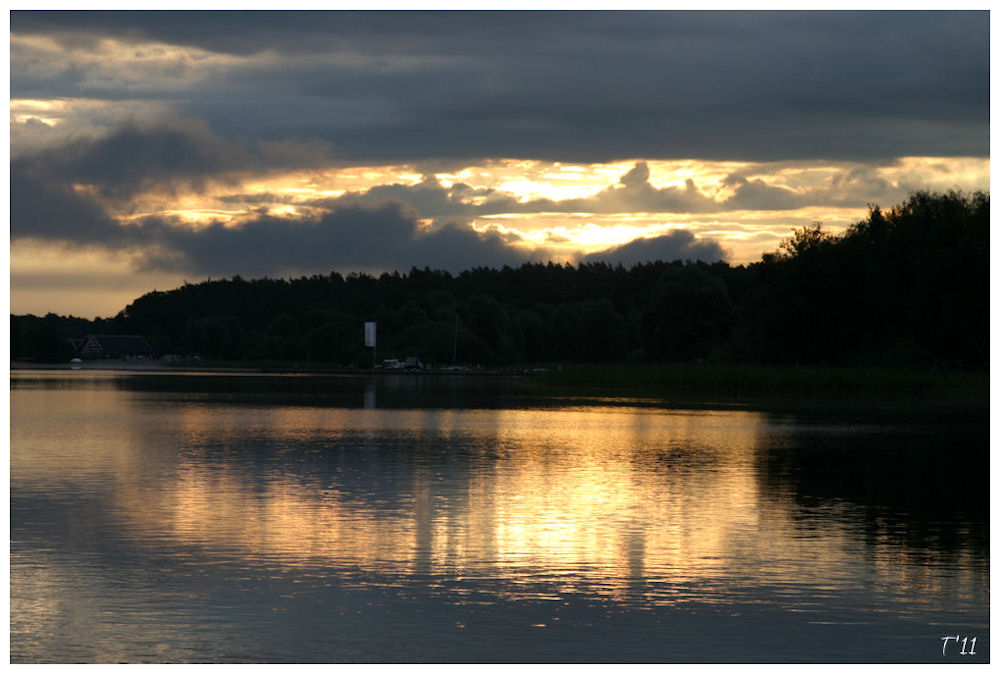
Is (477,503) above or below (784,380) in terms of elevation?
below

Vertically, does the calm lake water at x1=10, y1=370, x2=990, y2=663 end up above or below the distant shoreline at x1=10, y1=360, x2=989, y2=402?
below

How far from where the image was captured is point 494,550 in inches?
623

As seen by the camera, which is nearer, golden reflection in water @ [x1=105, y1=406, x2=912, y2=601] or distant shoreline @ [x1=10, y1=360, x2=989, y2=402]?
golden reflection in water @ [x1=105, y1=406, x2=912, y2=601]

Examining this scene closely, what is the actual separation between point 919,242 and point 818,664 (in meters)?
81.5

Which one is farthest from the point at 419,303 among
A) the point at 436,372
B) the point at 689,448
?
the point at 689,448

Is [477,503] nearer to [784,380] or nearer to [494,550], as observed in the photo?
[494,550]

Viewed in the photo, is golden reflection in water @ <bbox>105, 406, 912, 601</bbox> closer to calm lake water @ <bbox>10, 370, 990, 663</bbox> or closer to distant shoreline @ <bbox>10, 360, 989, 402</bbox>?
calm lake water @ <bbox>10, 370, 990, 663</bbox>

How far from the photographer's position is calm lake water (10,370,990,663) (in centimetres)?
1141

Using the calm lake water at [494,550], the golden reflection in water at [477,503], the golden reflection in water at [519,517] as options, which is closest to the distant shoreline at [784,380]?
the golden reflection in water at [477,503]

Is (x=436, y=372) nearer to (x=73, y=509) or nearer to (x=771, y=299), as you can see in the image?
(x=771, y=299)

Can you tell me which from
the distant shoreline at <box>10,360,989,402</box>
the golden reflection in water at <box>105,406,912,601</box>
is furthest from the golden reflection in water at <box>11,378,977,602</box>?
the distant shoreline at <box>10,360,989,402</box>

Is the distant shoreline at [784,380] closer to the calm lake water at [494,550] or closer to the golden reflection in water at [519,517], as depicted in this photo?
the calm lake water at [494,550]

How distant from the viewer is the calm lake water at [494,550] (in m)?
11.4

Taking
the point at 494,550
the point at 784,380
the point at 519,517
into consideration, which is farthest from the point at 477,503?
the point at 784,380
